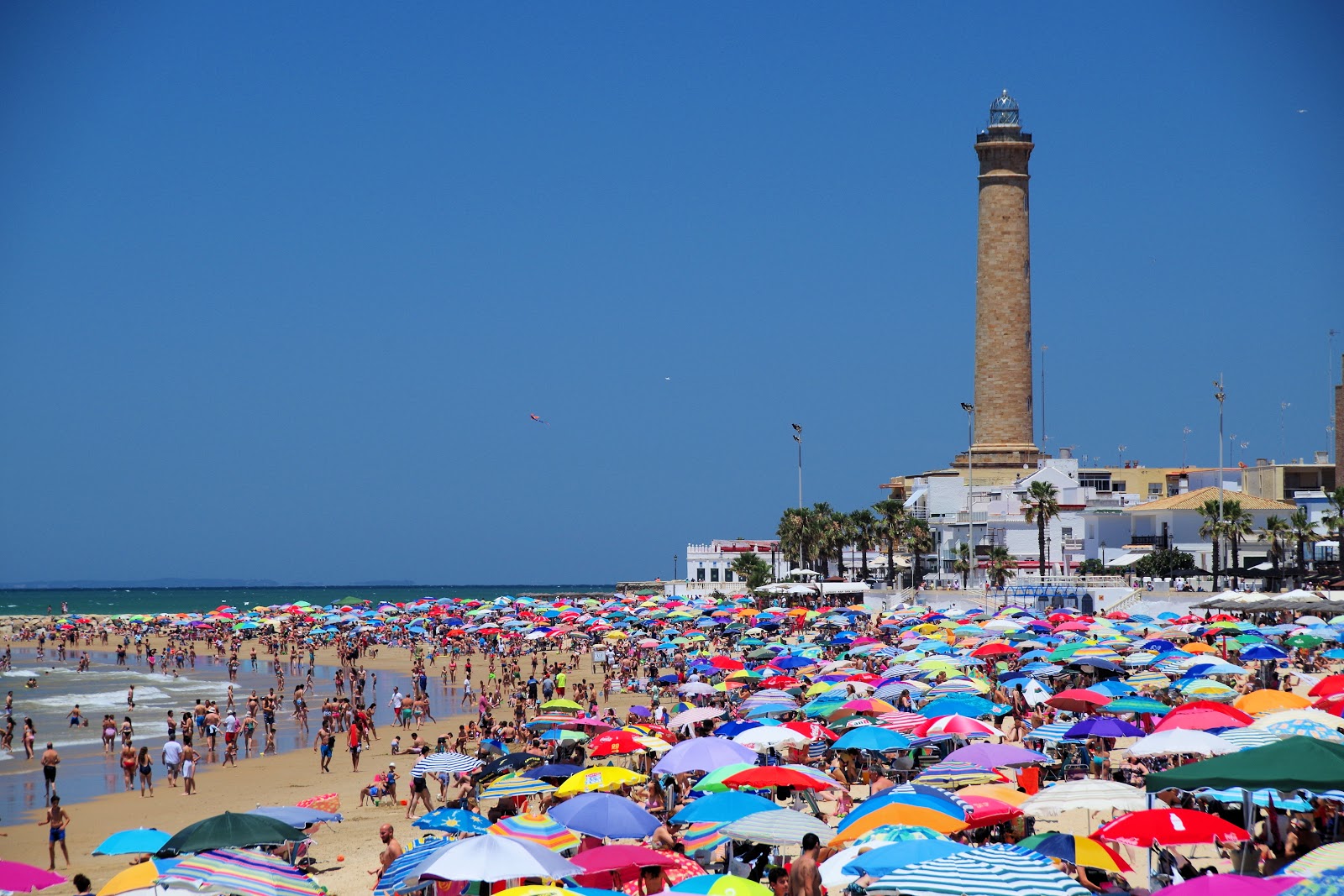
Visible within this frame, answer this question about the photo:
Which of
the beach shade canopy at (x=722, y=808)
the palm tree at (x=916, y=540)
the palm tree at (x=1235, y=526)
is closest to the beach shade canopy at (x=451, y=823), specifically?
the beach shade canopy at (x=722, y=808)

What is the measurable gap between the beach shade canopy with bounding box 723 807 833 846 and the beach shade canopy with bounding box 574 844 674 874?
0.79m

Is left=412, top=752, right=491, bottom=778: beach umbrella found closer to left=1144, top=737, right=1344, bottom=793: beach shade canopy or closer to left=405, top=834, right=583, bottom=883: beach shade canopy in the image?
left=405, top=834, right=583, bottom=883: beach shade canopy

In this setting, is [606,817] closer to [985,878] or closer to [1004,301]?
[985,878]

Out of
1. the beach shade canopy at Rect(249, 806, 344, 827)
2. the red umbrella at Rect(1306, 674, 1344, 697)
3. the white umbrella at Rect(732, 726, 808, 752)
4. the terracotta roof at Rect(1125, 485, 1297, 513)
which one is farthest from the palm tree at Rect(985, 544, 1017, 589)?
the beach shade canopy at Rect(249, 806, 344, 827)

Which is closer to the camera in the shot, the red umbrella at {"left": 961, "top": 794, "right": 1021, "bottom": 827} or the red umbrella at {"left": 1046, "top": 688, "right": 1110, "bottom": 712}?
the red umbrella at {"left": 961, "top": 794, "right": 1021, "bottom": 827}

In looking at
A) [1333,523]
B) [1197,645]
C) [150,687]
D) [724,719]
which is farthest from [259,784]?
[1333,523]

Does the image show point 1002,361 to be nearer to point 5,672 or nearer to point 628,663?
point 628,663

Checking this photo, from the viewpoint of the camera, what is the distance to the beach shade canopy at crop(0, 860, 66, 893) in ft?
33.8

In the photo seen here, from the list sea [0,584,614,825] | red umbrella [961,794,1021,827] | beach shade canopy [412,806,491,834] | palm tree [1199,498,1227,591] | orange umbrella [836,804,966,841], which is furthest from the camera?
palm tree [1199,498,1227,591]

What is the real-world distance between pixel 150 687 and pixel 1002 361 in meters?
43.8

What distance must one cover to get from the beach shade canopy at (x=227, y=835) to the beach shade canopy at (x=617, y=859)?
3.34 m

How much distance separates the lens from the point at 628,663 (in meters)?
41.0

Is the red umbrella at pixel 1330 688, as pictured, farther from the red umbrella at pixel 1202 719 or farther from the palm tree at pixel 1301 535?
the palm tree at pixel 1301 535

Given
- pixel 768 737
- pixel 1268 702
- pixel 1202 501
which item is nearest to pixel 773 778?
pixel 768 737
